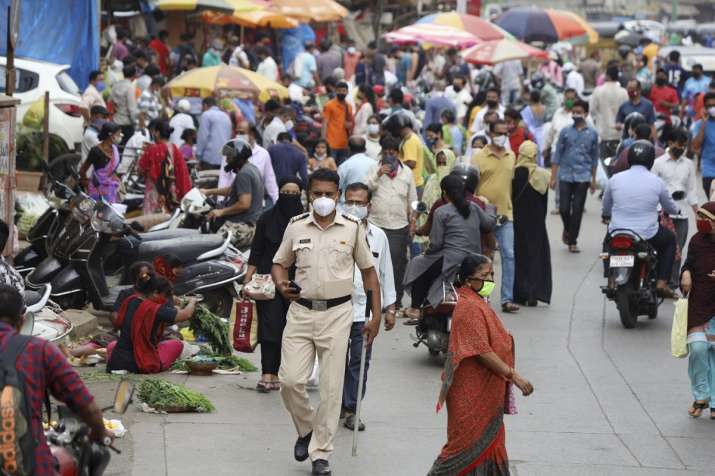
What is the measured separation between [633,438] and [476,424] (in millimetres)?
2471

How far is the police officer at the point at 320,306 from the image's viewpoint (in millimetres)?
8617

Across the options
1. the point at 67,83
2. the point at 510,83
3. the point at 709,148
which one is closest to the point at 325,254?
the point at 709,148

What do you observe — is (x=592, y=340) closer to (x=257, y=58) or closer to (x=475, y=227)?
(x=475, y=227)

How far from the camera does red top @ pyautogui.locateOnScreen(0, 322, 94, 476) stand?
5859 mm

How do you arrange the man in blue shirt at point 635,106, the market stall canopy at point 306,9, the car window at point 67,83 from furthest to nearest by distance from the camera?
1. the market stall canopy at point 306,9
2. the man in blue shirt at point 635,106
3. the car window at point 67,83

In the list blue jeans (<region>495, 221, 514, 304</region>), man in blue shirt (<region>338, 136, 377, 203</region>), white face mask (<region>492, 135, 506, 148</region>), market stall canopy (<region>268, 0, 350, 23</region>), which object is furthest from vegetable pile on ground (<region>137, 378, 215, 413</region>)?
market stall canopy (<region>268, 0, 350, 23</region>)

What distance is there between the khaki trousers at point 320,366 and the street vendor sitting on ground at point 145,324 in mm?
2380

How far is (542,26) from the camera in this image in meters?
35.9

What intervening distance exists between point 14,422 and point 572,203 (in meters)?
13.8

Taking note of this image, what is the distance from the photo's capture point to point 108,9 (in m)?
31.1

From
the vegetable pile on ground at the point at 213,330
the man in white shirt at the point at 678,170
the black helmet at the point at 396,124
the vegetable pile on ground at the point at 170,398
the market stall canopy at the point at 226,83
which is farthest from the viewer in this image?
the market stall canopy at the point at 226,83

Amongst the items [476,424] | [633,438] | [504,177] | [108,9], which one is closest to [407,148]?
[504,177]

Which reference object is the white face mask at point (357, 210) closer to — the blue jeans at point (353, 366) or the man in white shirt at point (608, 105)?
→ the blue jeans at point (353, 366)

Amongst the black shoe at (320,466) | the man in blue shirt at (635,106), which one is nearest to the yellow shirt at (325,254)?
the black shoe at (320,466)
